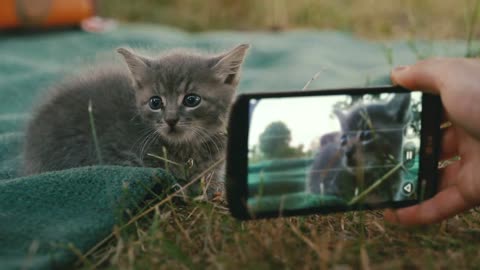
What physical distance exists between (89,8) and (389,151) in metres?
3.44

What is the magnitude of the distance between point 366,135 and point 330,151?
104 millimetres

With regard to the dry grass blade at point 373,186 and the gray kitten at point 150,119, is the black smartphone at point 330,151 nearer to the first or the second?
the dry grass blade at point 373,186

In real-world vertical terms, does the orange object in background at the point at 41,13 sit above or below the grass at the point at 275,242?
above

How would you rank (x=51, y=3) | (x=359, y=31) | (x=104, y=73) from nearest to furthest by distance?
(x=104, y=73) → (x=51, y=3) → (x=359, y=31)

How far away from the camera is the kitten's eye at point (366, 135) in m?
1.42

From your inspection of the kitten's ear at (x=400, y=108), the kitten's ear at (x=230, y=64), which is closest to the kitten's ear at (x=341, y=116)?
the kitten's ear at (x=400, y=108)

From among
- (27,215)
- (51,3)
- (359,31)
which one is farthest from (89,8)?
(27,215)

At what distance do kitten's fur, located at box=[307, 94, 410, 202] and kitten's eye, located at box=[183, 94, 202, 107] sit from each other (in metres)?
0.52

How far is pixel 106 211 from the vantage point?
1455 mm

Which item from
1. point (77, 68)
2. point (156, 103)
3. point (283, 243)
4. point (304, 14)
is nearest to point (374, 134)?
point (283, 243)

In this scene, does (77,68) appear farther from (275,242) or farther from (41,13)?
(41,13)

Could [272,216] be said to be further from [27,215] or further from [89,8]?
[89,8]

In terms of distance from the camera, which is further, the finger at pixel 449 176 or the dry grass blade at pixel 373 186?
the finger at pixel 449 176

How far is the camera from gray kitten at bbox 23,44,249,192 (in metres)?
1.76
